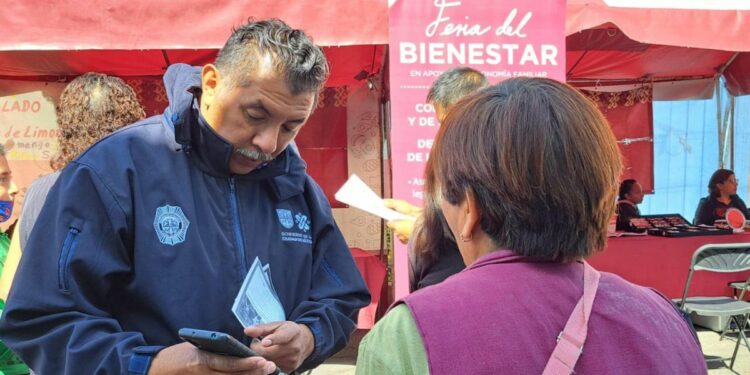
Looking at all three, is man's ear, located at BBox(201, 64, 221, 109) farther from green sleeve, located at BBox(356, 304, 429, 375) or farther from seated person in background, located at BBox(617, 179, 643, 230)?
seated person in background, located at BBox(617, 179, 643, 230)

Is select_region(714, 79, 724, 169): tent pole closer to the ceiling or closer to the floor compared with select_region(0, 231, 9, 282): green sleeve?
closer to the ceiling

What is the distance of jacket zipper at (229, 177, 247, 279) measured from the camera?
1.39 m

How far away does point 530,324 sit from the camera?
0.82 m

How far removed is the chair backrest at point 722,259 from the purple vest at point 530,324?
4076 mm

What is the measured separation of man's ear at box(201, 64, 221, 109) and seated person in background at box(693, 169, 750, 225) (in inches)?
266

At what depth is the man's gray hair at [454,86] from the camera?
7.30 ft

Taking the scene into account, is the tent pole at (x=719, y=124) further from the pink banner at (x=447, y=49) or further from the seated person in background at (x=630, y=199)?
the pink banner at (x=447, y=49)

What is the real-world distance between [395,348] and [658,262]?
511cm

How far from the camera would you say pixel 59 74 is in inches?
226

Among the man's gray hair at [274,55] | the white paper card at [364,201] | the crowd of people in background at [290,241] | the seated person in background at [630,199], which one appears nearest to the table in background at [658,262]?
the seated person in background at [630,199]

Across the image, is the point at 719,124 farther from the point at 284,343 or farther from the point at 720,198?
the point at 284,343

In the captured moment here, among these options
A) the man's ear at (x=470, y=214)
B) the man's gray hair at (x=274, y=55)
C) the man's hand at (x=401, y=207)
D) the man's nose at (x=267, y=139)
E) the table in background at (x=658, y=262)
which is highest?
the man's gray hair at (x=274, y=55)

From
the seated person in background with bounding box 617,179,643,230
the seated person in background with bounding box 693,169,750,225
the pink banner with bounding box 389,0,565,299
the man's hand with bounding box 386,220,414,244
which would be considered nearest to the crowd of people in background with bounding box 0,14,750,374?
the man's hand with bounding box 386,220,414,244

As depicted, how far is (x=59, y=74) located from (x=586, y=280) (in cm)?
600
